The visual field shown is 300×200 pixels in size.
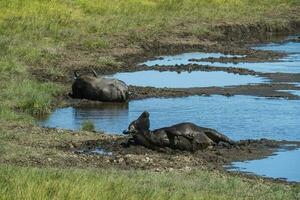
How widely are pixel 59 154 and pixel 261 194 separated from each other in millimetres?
3884

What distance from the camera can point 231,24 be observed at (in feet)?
128

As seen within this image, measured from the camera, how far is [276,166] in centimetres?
1511

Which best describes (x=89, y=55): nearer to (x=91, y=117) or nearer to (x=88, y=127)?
(x=91, y=117)

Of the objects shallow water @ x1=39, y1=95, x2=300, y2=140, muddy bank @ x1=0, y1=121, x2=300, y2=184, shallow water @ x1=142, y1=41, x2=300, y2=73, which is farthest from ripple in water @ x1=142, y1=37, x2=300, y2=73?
muddy bank @ x1=0, y1=121, x2=300, y2=184

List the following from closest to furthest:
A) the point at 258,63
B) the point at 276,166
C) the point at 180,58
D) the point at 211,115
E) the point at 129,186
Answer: the point at 129,186 < the point at 276,166 < the point at 211,115 < the point at 258,63 < the point at 180,58

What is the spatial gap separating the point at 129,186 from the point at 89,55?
61.8ft

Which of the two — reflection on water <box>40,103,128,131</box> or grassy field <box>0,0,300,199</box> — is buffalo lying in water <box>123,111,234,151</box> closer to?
grassy field <box>0,0,300,199</box>

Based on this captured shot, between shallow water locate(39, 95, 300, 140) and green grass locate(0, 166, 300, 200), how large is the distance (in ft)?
16.6

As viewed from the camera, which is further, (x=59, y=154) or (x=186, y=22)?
(x=186, y=22)

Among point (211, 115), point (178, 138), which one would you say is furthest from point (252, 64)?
point (178, 138)

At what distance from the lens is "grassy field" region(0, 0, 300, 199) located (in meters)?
10.3

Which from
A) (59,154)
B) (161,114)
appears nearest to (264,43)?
(161,114)

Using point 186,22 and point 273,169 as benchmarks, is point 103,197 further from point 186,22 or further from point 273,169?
point 186,22

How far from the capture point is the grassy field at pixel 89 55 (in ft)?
33.7
